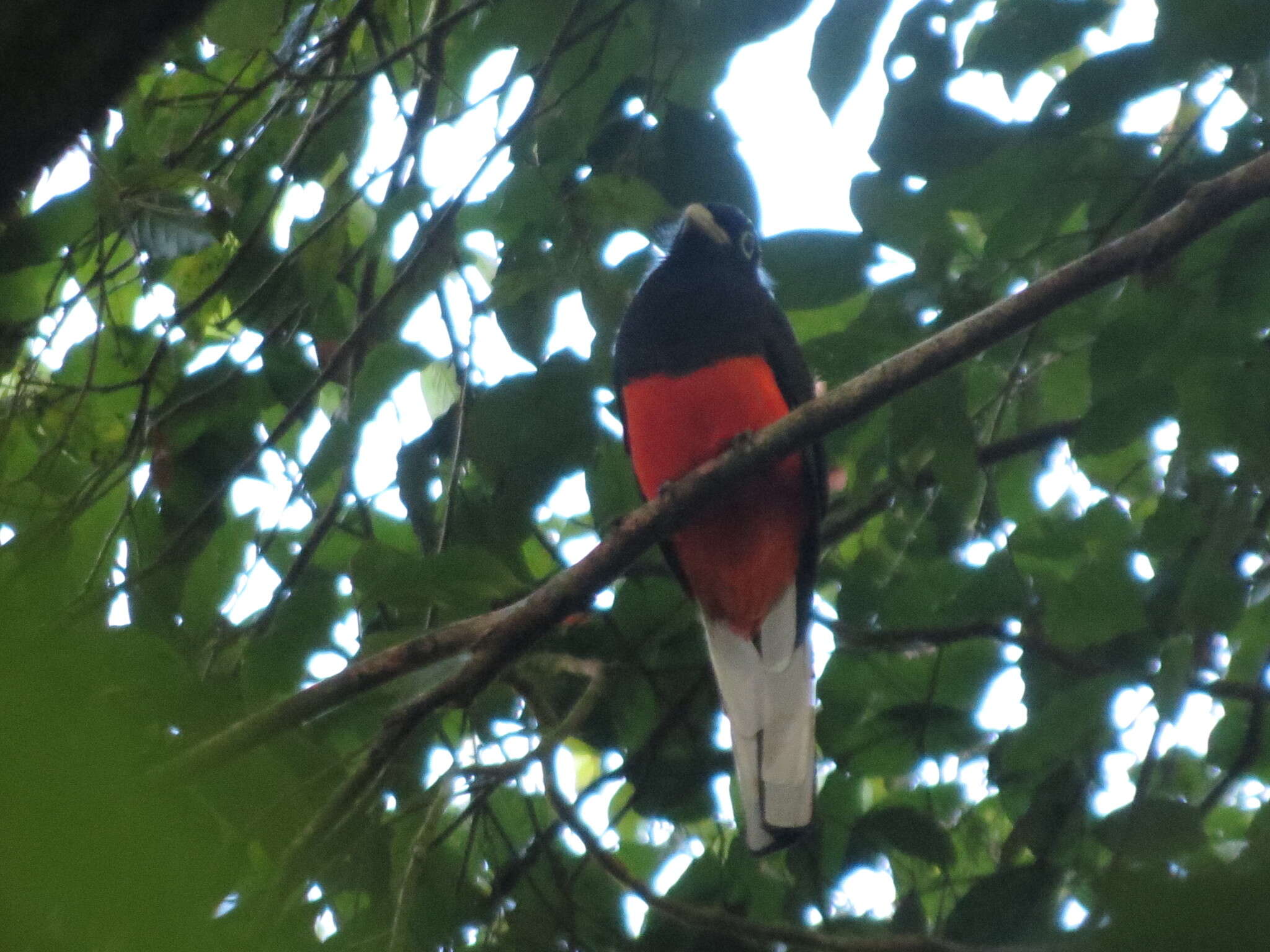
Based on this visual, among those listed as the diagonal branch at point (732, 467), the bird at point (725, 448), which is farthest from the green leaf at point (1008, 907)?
the diagonal branch at point (732, 467)

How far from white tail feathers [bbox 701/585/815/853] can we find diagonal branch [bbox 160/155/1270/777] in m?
0.87

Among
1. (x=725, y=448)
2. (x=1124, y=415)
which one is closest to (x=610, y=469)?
(x=725, y=448)

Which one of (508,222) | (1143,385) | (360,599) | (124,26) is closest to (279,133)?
(508,222)

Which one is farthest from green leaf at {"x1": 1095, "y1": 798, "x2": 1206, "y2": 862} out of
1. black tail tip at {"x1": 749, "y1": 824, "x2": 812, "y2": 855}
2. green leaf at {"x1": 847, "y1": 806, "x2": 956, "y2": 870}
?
black tail tip at {"x1": 749, "y1": 824, "x2": 812, "y2": 855}

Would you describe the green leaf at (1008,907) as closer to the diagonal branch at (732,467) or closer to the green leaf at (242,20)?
the diagonal branch at (732,467)

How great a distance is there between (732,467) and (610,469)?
29.1 inches

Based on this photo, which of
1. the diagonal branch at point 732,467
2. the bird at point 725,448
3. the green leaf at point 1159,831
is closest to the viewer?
the green leaf at point 1159,831

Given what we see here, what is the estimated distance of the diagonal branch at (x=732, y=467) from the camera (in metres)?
2.33

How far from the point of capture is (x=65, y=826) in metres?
0.64

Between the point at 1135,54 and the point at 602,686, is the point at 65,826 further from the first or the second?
the point at 602,686

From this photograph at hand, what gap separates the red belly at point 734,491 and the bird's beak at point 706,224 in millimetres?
606

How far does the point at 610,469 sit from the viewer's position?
3.51 m

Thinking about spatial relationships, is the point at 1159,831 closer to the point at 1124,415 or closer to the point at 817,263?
the point at 1124,415

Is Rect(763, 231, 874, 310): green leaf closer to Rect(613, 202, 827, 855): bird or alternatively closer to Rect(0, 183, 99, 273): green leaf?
Rect(613, 202, 827, 855): bird
